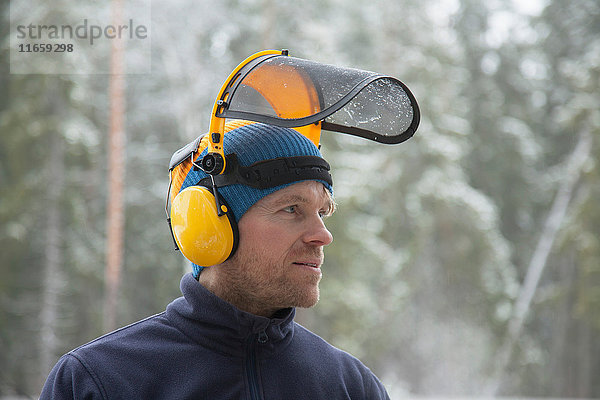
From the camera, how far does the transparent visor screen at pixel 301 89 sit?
90 centimetres

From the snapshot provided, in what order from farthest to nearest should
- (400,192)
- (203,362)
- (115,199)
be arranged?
1. (400,192)
2. (115,199)
3. (203,362)

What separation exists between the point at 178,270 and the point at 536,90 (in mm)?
4903

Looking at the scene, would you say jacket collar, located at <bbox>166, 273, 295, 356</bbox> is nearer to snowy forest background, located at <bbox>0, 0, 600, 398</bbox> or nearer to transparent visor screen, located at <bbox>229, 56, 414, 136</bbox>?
transparent visor screen, located at <bbox>229, 56, 414, 136</bbox>

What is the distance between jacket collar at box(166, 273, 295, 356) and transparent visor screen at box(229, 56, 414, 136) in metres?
0.28

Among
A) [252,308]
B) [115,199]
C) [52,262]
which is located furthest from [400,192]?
[252,308]

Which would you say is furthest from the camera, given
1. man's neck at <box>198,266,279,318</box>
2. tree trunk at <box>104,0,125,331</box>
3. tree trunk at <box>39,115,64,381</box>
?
tree trunk at <box>39,115,64,381</box>

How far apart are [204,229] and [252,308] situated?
0.15 metres

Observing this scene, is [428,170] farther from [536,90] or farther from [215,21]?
[215,21]

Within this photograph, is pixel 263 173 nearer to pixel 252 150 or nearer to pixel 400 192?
pixel 252 150

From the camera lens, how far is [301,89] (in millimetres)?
942

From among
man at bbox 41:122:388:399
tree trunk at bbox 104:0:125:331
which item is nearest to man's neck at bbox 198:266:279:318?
man at bbox 41:122:388:399

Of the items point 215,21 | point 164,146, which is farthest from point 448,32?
point 164,146

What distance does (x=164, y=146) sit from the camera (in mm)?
7352

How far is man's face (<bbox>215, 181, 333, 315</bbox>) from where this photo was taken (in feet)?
3.10
